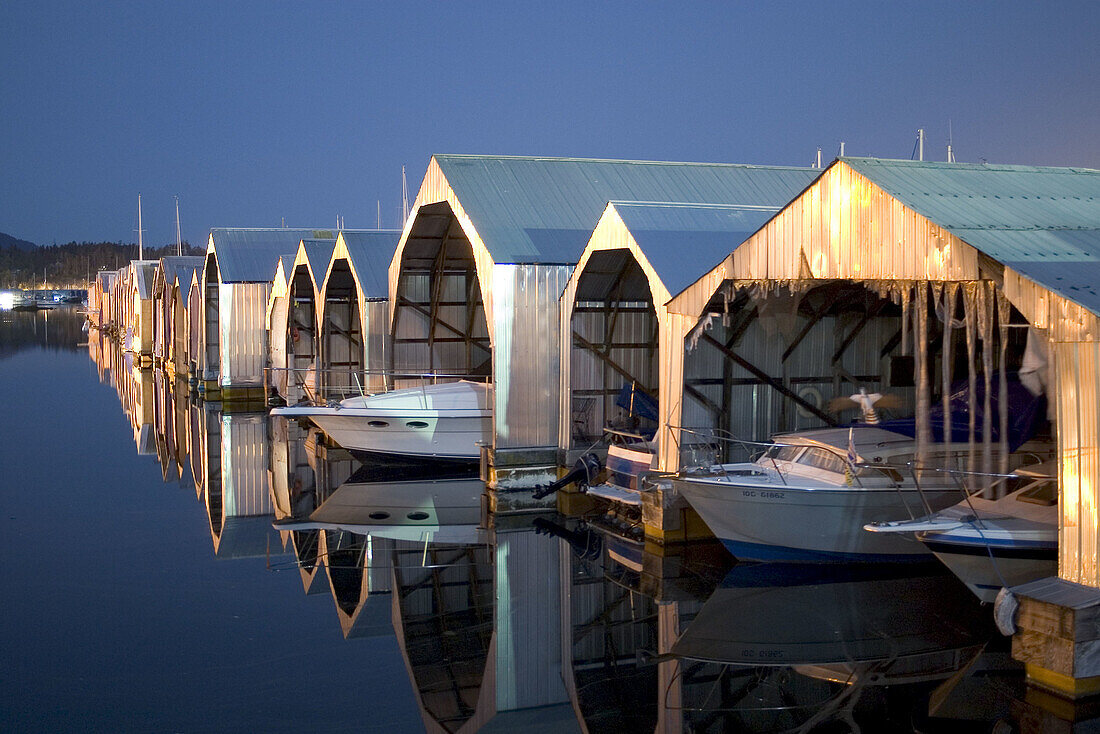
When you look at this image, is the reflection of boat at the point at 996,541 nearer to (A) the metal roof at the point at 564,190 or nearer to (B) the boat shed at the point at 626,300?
(B) the boat shed at the point at 626,300

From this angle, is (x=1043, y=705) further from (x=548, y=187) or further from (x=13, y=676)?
(x=548, y=187)

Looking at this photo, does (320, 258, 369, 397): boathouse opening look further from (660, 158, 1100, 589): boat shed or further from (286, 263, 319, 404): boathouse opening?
(660, 158, 1100, 589): boat shed

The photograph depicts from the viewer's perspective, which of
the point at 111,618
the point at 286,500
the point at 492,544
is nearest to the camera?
the point at 111,618

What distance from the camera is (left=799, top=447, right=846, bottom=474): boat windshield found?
15.1 meters

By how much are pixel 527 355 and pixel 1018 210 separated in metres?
9.60

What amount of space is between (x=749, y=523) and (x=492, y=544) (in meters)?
4.02

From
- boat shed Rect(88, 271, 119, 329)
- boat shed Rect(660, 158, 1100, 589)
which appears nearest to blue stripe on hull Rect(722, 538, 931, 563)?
boat shed Rect(660, 158, 1100, 589)

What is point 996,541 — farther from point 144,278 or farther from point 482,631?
point 144,278

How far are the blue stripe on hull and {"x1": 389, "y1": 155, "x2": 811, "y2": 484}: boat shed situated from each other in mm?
5815

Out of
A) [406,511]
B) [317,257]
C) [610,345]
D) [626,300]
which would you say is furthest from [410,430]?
[317,257]

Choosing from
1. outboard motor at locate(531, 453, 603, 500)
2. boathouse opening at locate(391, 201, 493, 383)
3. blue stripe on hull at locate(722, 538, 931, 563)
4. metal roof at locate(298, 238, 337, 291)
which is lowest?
blue stripe on hull at locate(722, 538, 931, 563)

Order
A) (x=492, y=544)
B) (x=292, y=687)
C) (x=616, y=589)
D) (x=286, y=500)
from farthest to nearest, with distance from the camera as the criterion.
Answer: (x=286, y=500) → (x=492, y=544) → (x=616, y=589) → (x=292, y=687)

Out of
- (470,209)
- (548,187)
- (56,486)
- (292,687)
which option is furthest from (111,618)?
(548,187)

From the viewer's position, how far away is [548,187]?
24.5 m
